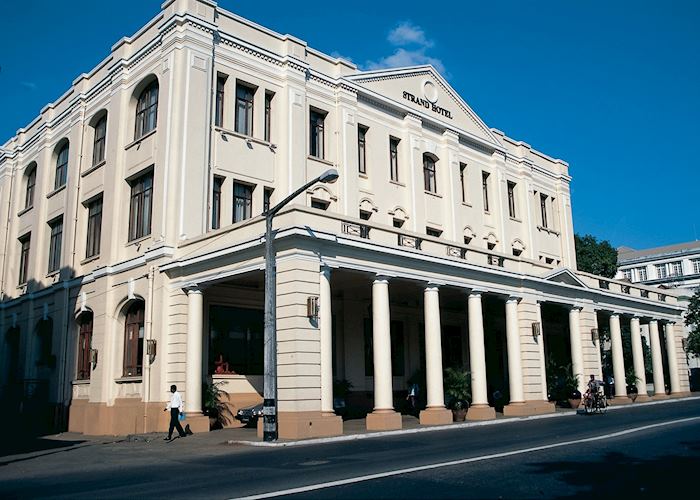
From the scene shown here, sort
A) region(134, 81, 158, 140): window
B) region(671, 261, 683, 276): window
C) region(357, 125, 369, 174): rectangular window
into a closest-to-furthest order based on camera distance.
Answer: region(134, 81, 158, 140): window < region(357, 125, 369, 174): rectangular window < region(671, 261, 683, 276): window

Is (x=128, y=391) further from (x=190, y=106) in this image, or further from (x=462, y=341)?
(x=462, y=341)

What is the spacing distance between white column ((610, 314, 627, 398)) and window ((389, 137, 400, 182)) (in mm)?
13353

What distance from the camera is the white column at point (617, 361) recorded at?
109 feet

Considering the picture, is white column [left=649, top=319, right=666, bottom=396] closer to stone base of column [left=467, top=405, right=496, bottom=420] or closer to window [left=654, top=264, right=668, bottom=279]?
stone base of column [left=467, top=405, right=496, bottom=420]

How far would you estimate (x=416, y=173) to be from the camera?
105 feet

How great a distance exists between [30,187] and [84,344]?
12.7 metres

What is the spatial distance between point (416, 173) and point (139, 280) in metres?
14.1

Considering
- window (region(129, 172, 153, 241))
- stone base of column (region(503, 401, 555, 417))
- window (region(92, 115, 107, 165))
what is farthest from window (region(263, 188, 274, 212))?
stone base of column (region(503, 401, 555, 417))

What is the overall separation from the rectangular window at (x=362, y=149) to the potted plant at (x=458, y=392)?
33.8 feet

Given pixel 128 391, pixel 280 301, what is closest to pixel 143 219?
pixel 128 391

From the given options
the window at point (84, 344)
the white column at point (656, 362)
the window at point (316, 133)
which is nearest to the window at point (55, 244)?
the window at point (84, 344)

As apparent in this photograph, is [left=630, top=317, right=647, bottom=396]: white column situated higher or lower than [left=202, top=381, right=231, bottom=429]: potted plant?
higher

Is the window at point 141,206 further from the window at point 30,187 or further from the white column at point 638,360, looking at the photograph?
the white column at point 638,360

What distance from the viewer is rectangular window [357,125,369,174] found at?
30.2 meters
